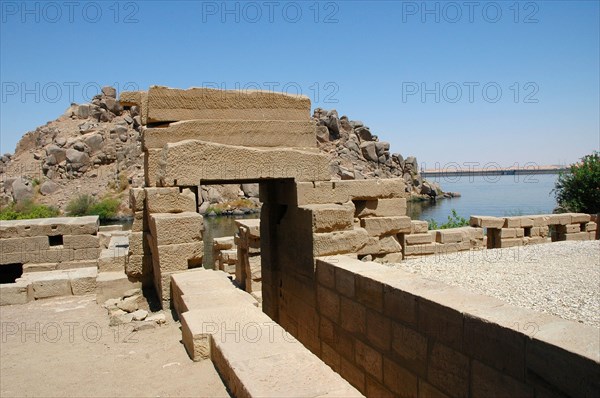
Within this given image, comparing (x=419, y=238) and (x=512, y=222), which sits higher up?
(x=512, y=222)

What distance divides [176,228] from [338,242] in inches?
87.1

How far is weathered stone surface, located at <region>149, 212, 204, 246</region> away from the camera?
238 inches

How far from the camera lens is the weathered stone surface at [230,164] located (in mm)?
6277

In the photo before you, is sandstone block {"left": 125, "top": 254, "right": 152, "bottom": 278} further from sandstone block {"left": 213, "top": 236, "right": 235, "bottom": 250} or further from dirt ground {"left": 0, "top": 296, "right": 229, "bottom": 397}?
sandstone block {"left": 213, "top": 236, "right": 235, "bottom": 250}

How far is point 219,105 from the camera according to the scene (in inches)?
275

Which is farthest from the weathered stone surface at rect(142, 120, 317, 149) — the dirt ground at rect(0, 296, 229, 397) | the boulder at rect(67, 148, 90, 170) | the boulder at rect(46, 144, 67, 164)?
the boulder at rect(46, 144, 67, 164)

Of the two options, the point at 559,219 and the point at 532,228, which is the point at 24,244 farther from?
the point at 559,219

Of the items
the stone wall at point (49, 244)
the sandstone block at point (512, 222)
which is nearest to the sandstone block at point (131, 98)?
the stone wall at point (49, 244)

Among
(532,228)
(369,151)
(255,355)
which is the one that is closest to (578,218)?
(532,228)

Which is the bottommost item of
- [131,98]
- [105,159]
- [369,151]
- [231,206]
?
[231,206]

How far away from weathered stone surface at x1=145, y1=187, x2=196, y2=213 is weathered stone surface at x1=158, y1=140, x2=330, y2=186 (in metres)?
0.12

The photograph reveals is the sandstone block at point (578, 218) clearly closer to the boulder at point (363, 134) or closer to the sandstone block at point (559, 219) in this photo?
the sandstone block at point (559, 219)

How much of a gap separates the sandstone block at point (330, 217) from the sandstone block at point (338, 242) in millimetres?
83

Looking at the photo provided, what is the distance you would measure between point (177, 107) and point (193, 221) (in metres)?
1.78
